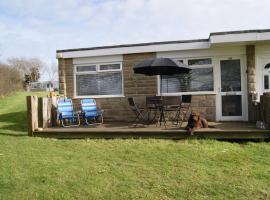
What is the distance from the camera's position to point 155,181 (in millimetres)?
5859

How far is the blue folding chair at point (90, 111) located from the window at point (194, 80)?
2.30 metres

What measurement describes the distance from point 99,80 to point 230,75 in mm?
4475

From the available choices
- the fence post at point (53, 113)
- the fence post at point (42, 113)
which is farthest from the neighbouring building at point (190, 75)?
the fence post at point (42, 113)

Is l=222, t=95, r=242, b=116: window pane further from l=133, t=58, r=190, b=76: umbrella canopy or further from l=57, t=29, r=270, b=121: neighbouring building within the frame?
l=133, t=58, r=190, b=76: umbrella canopy

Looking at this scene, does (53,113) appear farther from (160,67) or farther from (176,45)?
(176,45)

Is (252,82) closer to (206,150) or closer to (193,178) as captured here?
(206,150)

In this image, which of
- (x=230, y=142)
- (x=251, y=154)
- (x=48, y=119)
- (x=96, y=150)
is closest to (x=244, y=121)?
(x=230, y=142)

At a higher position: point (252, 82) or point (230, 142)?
point (252, 82)

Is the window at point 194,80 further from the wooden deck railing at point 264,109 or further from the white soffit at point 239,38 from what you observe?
the wooden deck railing at point 264,109

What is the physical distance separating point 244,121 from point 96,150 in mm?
5328

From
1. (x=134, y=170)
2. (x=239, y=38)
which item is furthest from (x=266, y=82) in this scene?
(x=134, y=170)

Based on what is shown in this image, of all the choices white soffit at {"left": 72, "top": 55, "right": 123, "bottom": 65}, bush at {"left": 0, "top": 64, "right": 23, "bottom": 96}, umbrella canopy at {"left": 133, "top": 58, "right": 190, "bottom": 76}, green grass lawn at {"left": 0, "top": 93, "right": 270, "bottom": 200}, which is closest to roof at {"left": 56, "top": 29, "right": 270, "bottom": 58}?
white soffit at {"left": 72, "top": 55, "right": 123, "bottom": 65}

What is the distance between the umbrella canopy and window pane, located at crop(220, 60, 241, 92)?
1811mm

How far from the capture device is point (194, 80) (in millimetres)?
11766
